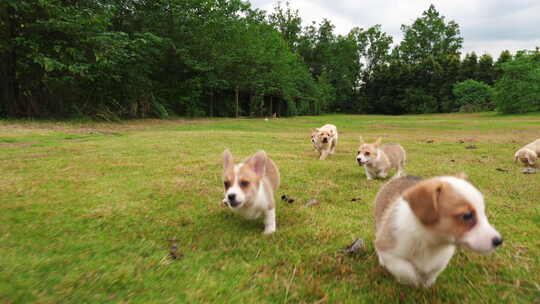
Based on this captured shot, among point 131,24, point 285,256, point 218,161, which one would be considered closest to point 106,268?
point 285,256

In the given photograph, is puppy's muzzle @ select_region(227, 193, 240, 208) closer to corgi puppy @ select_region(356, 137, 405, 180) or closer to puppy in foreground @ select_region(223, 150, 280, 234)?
puppy in foreground @ select_region(223, 150, 280, 234)

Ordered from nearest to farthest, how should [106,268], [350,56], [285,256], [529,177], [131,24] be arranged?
[106,268]
[285,256]
[529,177]
[131,24]
[350,56]

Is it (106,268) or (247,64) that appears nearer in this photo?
(106,268)

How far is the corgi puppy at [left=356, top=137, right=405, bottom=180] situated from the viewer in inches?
253

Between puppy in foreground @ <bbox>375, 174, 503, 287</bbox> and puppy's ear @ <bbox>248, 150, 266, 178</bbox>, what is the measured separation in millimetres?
1597

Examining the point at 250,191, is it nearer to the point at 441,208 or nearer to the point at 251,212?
the point at 251,212

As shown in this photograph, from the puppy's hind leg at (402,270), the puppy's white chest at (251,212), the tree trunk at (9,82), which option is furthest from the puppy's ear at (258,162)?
the tree trunk at (9,82)

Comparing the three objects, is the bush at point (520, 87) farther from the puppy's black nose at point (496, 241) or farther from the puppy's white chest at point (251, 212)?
the puppy's black nose at point (496, 241)

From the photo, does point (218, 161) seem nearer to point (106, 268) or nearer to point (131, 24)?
point (106, 268)

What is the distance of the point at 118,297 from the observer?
2.01m

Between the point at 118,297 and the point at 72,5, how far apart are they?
2297cm

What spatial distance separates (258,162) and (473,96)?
59185mm

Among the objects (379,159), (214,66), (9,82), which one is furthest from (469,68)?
(9,82)

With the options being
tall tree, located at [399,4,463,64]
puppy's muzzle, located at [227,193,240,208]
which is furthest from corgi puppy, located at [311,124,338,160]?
tall tree, located at [399,4,463,64]
